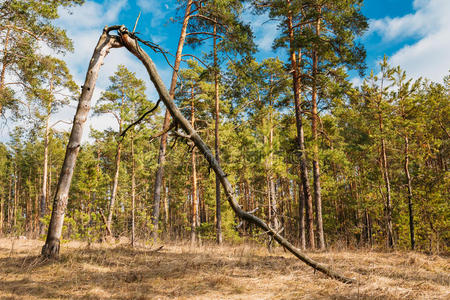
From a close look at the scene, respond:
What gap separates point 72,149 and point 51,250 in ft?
6.08

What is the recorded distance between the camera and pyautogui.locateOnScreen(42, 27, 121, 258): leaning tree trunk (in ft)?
14.5

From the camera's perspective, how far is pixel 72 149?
4.64 m

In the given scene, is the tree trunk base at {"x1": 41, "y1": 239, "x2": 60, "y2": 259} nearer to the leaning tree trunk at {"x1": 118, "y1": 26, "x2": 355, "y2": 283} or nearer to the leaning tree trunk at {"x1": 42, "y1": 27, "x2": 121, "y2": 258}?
the leaning tree trunk at {"x1": 42, "y1": 27, "x2": 121, "y2": 258}

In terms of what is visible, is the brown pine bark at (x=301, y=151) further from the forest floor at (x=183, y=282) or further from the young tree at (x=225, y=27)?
the forest floor at (x=183, y=282)

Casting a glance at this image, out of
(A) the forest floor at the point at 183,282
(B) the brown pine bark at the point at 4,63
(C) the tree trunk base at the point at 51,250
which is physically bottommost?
(A) the forest floor at the point at 183,282

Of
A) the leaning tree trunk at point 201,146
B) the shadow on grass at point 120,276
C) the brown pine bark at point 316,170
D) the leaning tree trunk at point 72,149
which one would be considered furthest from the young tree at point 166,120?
the leaning tree trunk at point 201,146

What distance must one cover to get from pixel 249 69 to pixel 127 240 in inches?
293

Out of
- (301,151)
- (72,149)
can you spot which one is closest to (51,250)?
(72,149)

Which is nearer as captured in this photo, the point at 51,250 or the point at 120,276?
the point at 120,276

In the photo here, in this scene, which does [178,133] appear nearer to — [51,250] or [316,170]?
[51,250]

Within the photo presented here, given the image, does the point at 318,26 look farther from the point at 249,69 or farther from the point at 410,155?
the point at 410,155

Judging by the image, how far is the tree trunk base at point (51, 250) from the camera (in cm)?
444

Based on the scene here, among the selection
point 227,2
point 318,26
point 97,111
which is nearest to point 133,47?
point 227,2

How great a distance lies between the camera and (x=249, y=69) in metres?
8.90
